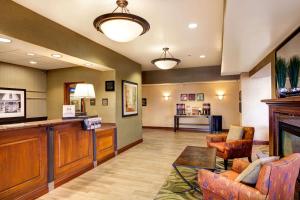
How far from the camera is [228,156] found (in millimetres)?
3801

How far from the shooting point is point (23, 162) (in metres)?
2.74

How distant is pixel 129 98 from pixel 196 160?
3.22 metres

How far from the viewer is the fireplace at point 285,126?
2473 mm

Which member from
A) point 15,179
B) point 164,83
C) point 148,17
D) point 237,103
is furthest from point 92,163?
point 237,103

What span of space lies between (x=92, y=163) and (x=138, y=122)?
2476mm

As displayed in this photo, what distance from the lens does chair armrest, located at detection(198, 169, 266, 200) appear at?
5.83ft

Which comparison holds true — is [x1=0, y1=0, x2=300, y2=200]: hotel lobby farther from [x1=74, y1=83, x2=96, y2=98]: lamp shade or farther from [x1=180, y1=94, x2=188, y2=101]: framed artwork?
[x1=180, y1=94, x2=188, y2=101]: framed artwork

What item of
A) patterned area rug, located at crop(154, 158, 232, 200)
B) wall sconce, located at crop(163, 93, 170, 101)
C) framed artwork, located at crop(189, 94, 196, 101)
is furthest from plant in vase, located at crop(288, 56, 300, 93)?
wall sconce, located at crop(163, 93, 170, 101)

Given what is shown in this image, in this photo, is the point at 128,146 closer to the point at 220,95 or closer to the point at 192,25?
the point at 192,25

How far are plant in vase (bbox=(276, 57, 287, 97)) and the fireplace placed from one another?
222mm

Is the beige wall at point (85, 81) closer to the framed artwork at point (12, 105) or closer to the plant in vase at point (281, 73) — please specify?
the framed artwork at point (12, 105)

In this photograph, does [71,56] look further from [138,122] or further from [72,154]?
[138,122]

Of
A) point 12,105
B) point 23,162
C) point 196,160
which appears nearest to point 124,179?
point 196,160

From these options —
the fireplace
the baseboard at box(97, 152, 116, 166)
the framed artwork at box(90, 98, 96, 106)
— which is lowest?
the baseboard at box(97, 152, 116, 166)
